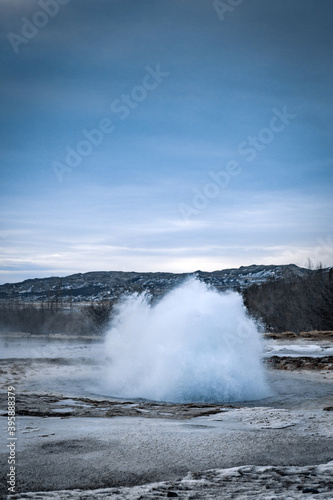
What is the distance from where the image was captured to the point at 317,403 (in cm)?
1177

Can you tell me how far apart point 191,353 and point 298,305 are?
38799mm

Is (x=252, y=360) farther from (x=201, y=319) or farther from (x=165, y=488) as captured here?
(x=165, y=488)

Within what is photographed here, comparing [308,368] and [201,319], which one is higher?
[201,319]

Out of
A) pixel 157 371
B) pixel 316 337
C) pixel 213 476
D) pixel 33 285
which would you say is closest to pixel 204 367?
pixel 157 371

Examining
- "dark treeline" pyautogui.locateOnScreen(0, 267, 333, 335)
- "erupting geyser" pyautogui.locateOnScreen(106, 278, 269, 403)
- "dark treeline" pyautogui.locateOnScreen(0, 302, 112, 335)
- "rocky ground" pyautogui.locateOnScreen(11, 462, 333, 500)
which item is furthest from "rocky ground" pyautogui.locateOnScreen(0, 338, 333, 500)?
"dark treeline" pyautogui.locateOnScreen(0, 302, 112, 335)

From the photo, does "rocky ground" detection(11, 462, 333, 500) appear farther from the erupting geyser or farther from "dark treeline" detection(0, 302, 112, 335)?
"dark treeline" detection(0, 302, 112, 335)

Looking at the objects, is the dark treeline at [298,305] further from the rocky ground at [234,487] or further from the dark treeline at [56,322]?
the rocky ground at [234,487]

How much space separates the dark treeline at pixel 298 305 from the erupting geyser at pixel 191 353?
3193cm

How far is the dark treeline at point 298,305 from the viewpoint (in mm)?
47750

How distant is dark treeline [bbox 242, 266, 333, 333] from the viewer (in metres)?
47.8

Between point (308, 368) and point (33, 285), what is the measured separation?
177 meters

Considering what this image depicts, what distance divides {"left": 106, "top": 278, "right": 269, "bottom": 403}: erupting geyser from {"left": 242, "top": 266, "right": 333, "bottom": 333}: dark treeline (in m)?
31.9

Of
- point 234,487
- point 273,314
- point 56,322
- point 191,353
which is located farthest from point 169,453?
point 56,322

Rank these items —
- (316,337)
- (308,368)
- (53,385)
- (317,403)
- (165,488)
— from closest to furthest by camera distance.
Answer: (165,488) < (317,403) < (53,385) < (308,368) < (316,337)
